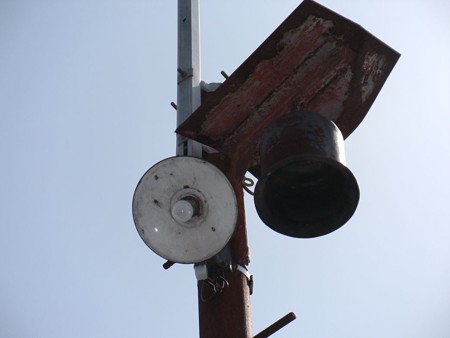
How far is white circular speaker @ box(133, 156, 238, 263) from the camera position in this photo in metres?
3.40

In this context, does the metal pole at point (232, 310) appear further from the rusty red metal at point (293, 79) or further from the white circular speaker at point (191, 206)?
the rusty red metal at point (293, 79)

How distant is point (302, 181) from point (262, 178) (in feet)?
0.99

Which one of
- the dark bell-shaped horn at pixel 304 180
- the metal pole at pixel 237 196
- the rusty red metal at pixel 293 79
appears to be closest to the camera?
the dark bell-shaped horn at pixel 304 180

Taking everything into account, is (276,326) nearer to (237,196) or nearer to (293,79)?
(237,196)

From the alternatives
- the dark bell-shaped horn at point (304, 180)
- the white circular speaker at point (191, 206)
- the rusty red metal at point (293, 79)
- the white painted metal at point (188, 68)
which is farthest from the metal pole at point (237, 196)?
the dark bell-shaped horn at point (304, 180)

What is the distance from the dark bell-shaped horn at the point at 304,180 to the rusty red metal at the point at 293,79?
0.43 m

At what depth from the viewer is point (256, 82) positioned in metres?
3.82

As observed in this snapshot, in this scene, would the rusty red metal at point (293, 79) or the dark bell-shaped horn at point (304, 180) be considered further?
the rusty red metal at point (293, 79)

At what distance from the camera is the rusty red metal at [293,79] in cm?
374

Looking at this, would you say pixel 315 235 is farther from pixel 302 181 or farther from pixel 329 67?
pixel 329 67

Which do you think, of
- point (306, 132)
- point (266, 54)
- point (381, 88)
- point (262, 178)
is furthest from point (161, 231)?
point (381, 88)

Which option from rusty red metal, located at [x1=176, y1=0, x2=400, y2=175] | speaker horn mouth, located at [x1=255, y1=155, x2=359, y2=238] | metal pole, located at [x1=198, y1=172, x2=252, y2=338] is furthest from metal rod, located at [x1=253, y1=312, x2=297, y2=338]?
rusty red metal, located at [x1=176, y1=0, x2=400, y2=175]

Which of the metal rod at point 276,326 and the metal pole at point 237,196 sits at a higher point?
the metal pole at point 237,196

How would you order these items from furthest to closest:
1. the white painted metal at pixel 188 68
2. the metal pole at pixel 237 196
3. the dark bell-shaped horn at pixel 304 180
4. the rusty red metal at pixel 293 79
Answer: the white painted metal at pixel 188 68 → the rusty red metal at pixel 293 79 → the metal pole at pixel 237 196 → the dark bell-shaped horn at pixel 304 180
